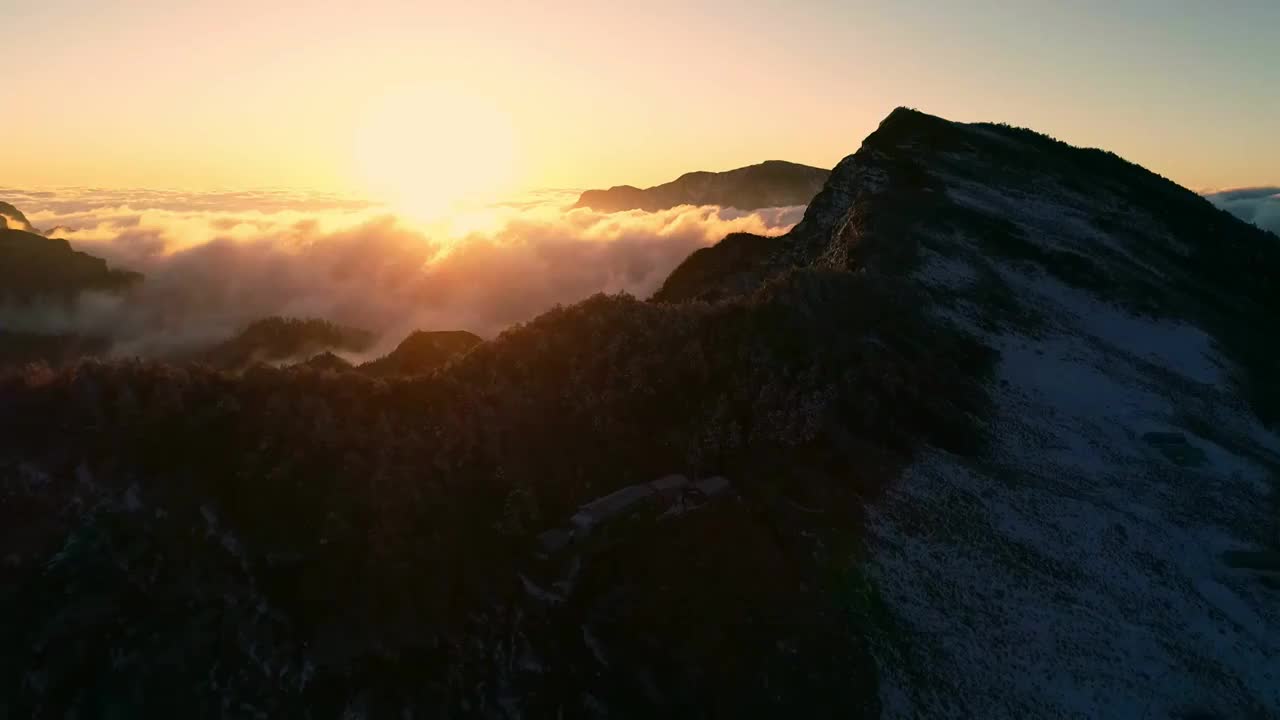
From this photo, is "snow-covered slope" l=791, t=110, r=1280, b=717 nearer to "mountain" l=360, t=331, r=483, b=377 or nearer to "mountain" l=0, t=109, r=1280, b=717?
"mountain" l=0, t=109, r=1280, b=717

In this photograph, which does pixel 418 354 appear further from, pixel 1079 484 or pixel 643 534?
pixel 1079 484

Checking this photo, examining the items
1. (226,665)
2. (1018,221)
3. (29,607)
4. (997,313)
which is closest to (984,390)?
(997,313)

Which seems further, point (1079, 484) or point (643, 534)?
point (1079, 484)

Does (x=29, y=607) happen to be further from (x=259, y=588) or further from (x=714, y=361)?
(x=714, y=361)

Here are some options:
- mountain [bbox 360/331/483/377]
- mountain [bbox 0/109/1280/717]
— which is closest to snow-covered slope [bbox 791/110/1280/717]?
mountain [bbox 0/109/1280/717]

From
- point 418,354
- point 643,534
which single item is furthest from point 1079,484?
point 418,354

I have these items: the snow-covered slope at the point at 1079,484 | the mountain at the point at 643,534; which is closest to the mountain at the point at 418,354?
the mountain at the point at 643,534

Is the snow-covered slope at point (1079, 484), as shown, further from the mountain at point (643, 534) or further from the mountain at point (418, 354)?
the mountain at point (418, 354)
